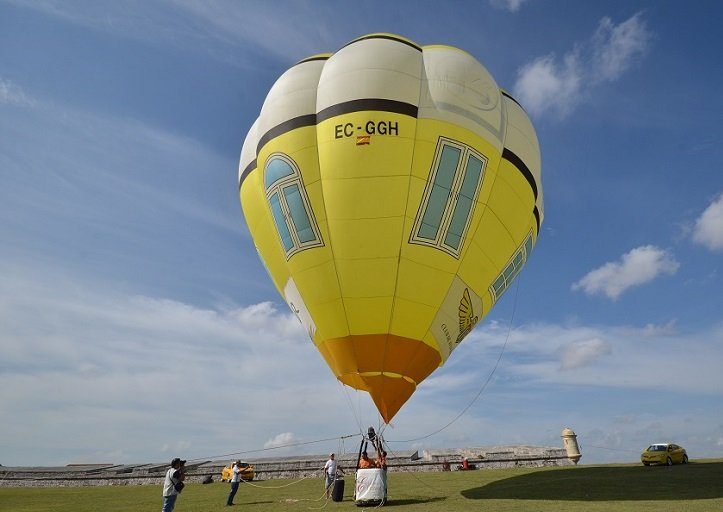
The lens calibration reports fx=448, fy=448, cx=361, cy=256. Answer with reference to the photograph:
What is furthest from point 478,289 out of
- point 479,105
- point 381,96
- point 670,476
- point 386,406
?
point 670,476

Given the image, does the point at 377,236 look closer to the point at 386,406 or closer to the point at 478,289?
the point at 478,289

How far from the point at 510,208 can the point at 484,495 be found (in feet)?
29.6

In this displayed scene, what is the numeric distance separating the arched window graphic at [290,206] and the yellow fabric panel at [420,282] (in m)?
2.75

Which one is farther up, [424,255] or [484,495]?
[424,255]

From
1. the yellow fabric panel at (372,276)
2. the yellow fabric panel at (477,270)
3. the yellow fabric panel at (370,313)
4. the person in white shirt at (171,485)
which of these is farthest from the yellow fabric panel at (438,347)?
the person in white shirt at (171,485)

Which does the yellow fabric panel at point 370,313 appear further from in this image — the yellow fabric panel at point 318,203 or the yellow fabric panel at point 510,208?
the yellow fabric panel at point 510,208

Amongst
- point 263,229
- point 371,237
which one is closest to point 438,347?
point 371,237

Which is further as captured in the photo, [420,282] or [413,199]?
[420,282]

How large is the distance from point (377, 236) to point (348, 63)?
Answer: 566cm

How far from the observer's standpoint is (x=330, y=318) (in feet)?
45.7

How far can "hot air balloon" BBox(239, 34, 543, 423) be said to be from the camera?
43.3 feet

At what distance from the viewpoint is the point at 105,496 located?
61.7 ft

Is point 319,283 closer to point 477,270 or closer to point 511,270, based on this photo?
point 477,270

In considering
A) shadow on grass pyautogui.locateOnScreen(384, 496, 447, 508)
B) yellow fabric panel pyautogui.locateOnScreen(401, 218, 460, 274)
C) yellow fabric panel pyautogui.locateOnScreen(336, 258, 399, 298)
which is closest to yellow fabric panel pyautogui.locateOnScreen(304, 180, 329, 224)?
yellow fabric panel pyautogui.locateOnScreen(336, 258, 399, 298)
